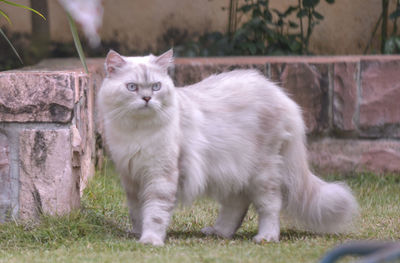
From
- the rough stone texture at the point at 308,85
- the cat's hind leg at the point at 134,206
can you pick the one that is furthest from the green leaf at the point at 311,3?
the cat's hind leg at the point at 134,206

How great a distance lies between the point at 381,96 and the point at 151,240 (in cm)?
292

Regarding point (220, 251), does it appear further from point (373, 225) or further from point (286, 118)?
point (373, 225)

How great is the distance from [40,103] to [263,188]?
1399 mm

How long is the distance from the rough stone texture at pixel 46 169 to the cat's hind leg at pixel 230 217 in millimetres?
895

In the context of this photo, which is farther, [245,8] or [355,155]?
[245,8]

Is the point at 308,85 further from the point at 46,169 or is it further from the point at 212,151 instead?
the point at 46,169

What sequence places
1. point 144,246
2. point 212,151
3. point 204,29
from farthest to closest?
point 204,29
point 212,151
point 144,246

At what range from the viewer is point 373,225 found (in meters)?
3.84

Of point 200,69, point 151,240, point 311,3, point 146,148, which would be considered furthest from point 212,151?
point 311,3

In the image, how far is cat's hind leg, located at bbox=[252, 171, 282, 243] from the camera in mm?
3572

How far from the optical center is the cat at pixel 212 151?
3.31m

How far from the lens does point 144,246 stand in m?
3.11

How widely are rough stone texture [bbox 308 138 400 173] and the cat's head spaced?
240cm

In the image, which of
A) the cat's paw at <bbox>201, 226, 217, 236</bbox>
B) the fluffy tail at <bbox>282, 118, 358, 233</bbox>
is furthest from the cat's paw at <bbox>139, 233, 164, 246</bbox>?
the fluffy tail at <bbox>282, 118, 358, 233</bbox>
